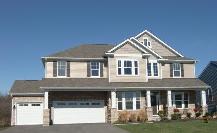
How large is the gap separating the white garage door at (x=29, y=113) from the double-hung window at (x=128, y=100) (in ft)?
24.8

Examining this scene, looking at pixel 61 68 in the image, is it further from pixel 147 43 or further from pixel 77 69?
pixel 147 43

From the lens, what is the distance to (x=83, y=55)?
40.2 metres

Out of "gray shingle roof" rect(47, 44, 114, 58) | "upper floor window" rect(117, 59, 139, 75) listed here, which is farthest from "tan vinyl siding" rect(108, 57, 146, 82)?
"gray shingle roof" rect(47, 44, 114, 58)

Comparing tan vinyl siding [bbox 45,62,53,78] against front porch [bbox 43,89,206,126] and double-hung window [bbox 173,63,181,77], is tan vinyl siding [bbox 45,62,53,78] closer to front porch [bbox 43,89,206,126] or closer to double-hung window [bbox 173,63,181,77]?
front porch [bbox 43,89,206,126]

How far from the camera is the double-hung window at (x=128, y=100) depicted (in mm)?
38331

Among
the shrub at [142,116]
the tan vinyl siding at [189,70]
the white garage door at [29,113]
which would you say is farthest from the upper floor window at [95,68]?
the tan vinyl siding at [189,70]

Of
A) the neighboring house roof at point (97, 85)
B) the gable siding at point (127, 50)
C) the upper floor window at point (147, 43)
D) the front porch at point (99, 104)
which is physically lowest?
the front porch at point (99, 104)

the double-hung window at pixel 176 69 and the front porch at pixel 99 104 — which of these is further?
the double-hung window at pixel 176 69

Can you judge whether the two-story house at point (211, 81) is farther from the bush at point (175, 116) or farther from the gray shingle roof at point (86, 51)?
the gray shingle roof at point (86, 51)

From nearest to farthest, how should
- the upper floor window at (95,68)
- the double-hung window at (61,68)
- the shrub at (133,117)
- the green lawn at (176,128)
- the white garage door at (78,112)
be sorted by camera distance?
the green lawn at (176,128), the shrub at (133,117), the white garage door at (78,112), the double-hung window at (61,68), the upper floor window at (95,68)

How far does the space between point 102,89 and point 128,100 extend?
2.97 metres

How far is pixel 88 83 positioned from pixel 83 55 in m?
3.51

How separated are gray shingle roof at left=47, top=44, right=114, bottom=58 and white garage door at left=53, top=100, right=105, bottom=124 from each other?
15.1ft

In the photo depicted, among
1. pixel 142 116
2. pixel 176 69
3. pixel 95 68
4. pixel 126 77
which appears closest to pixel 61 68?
pixel 95 68
